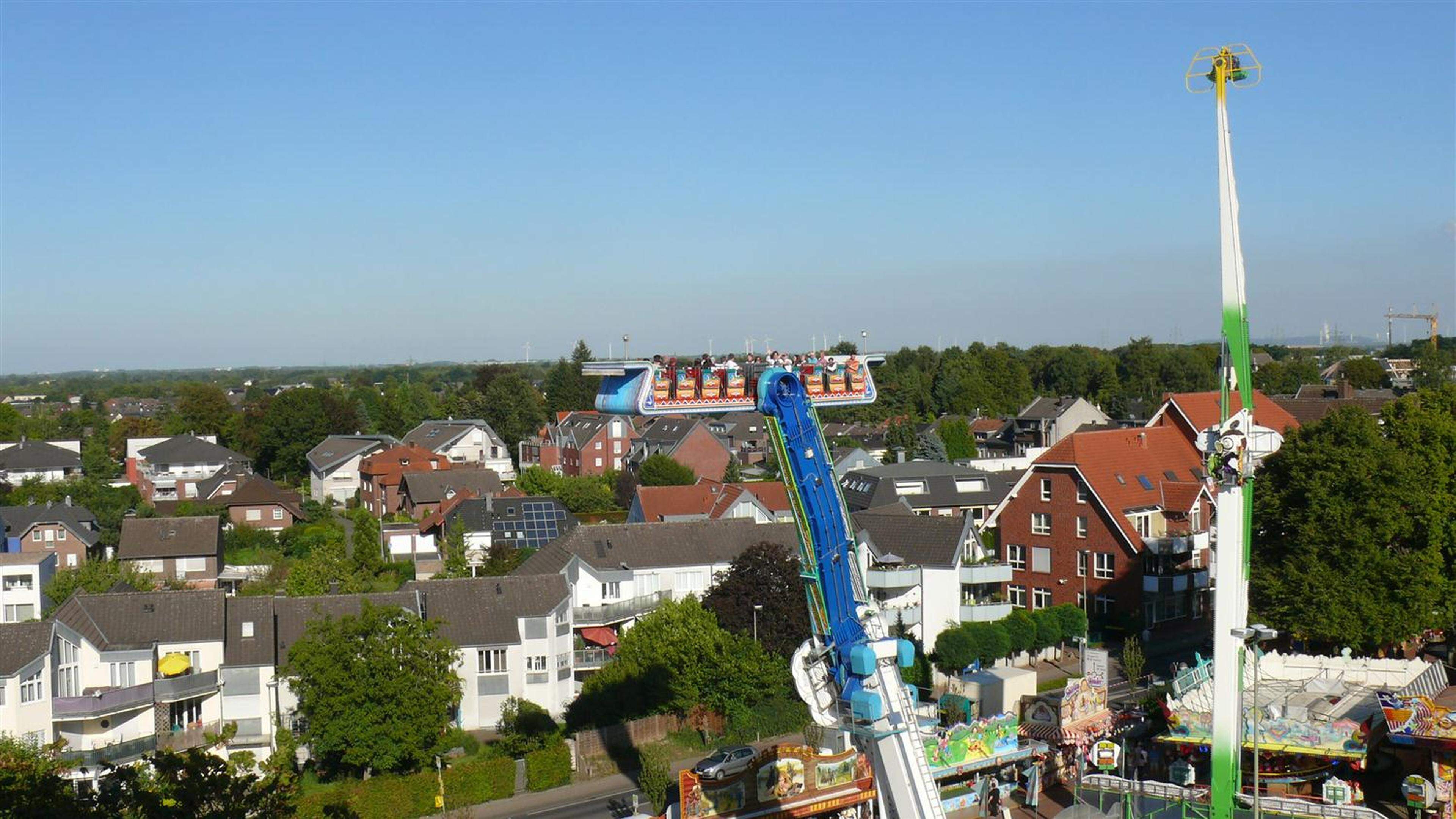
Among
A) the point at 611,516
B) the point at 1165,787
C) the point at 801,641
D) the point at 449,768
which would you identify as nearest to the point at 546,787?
the point at 449,768

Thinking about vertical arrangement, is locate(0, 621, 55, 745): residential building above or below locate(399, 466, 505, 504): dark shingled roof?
below

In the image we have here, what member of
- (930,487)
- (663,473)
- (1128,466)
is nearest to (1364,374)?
(930,487)

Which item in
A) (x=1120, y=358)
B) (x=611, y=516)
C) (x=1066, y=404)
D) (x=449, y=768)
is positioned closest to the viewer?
(x=449, y=768)

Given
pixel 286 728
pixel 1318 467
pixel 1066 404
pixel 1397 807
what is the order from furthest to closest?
pixel 1066 404 < pixel 1318 467 < pixel 286 728 < pixel 1397 807

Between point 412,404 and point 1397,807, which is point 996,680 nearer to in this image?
point 1397,807

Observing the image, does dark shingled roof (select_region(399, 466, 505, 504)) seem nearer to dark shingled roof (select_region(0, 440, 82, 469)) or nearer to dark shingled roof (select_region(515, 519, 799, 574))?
dark shingled roof (select_region(515, 519, 799, 574))

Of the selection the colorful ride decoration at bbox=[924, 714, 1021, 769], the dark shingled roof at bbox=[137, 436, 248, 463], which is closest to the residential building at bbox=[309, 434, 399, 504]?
the dark shingled roof at bbox=[137, 436, 248, 463]

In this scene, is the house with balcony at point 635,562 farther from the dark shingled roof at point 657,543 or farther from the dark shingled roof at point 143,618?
the dark shingled roof at point 143,618
